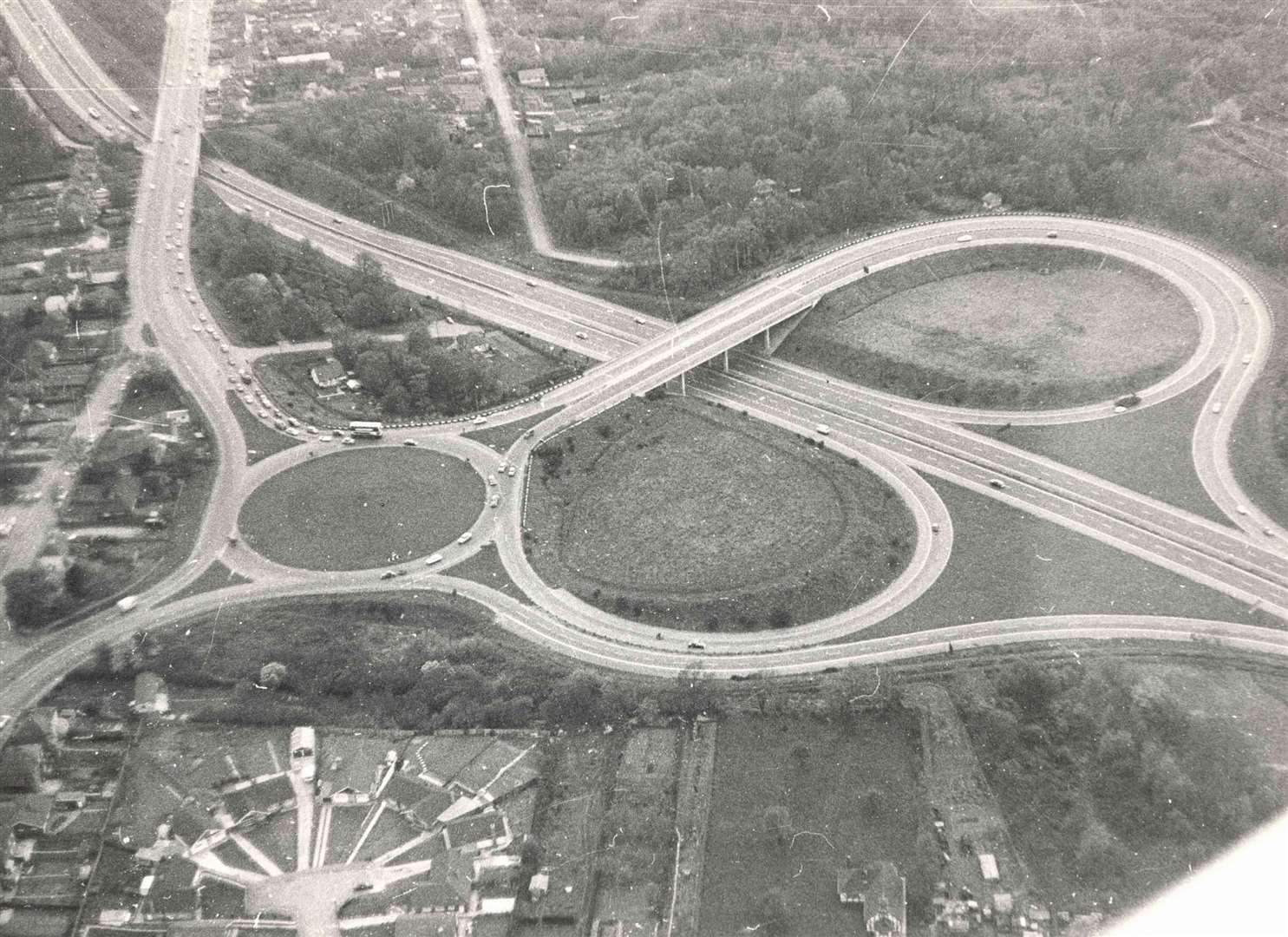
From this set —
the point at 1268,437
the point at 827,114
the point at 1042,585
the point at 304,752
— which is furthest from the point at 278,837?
the point at 827,114

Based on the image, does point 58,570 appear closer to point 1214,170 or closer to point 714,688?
point 714,688

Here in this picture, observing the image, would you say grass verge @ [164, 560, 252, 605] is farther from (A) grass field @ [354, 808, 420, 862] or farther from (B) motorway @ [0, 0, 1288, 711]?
(A) grass field @ [354, 808, 420, 862]

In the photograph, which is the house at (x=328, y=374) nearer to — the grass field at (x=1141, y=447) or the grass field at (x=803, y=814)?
Answer: the grass field at (x=803, y=814)

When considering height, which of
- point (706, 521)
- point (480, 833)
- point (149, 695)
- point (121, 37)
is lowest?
point (480, 833)

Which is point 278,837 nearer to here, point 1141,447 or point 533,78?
point 1141,447

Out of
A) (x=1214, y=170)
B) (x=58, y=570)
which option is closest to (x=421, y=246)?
(x=58, y=570)

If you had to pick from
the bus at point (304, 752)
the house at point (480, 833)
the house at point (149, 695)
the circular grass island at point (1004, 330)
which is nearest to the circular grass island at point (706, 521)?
the circular grass island at point (1004, 330)
